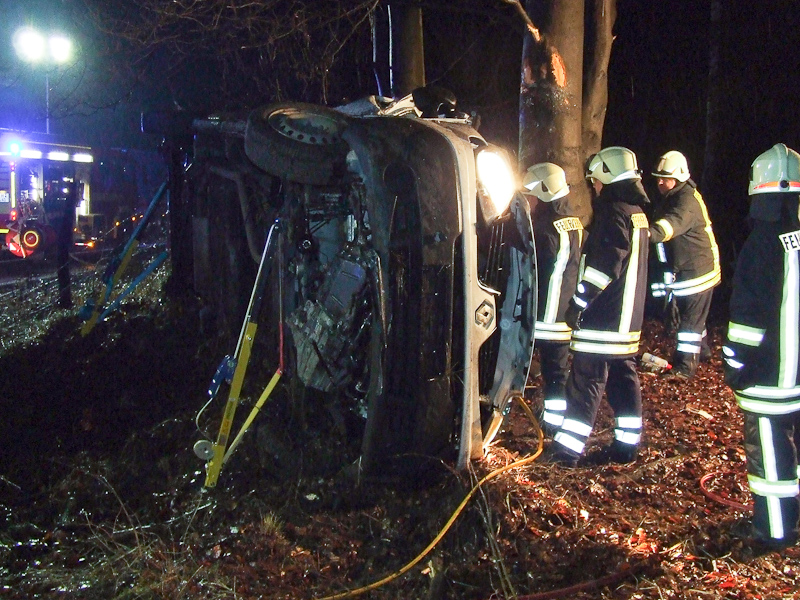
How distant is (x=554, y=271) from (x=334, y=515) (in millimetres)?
2133

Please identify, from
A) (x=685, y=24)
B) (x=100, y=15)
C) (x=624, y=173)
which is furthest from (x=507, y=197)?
(x=685, y=24)

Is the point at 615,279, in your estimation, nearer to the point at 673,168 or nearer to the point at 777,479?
the point at 777,479

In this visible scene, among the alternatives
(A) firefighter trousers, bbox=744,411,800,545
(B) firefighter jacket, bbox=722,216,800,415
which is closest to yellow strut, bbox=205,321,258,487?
(B) firefighter jacket, bbox=722,216,800,415

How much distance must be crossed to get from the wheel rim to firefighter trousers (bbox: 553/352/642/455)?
74.2 inches

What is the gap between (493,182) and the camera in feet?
11.8

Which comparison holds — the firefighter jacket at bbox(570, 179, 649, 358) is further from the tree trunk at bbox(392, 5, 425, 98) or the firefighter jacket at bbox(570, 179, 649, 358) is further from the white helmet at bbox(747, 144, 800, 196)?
the tree trunk at bbox(392, 5, 425, 98)

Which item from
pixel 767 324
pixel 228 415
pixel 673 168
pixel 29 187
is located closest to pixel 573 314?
pixel 767 324

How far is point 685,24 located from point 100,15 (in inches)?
348

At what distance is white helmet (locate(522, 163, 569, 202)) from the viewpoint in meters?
4.52

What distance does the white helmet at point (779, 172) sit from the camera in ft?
10.0

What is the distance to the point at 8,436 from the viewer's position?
454 centimetres

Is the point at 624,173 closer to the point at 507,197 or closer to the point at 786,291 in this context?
the point at 507,197

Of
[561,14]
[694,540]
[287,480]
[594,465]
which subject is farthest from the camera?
[561,14]

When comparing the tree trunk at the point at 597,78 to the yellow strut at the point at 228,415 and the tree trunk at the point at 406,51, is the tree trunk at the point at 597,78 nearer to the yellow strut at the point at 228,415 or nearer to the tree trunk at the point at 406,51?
the tree trunk at the point at 406,51
